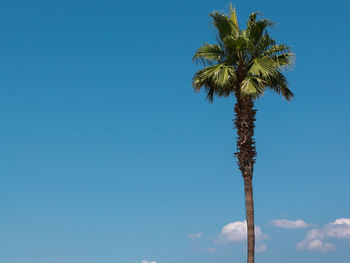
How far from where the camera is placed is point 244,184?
1234 inches

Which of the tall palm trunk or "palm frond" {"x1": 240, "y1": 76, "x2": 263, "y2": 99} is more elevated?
"palm frond" {"x1": 240, "y1": 76, "x2": 263, "y2": 99}

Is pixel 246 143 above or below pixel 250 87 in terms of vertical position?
below

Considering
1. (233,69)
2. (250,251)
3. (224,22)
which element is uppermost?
(224,22)

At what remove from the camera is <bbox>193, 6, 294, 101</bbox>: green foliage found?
3206 cm

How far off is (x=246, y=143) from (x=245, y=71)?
3915mm

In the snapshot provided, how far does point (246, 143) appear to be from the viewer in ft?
104

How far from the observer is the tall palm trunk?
3100 centimetres

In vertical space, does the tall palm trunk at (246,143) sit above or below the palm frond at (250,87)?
below

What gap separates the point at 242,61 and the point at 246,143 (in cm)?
445

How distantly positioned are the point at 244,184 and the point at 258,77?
5727 mm

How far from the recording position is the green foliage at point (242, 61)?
105 ft

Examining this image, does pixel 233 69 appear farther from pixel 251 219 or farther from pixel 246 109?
pixel 251 219

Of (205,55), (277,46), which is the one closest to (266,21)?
(277,46)

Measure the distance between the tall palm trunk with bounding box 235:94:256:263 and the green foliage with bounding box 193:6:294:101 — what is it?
71cm
